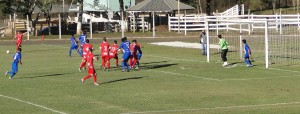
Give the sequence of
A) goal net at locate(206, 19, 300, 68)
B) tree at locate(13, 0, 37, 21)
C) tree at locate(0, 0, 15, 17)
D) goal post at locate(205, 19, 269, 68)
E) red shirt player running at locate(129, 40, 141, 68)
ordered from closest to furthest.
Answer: red shirt player running at locate(129, 40, 141, 68) < goal net at locate(206, 19, 300, 68) < goal post at locate(205, 19, 269, 68) < tree at locate(13, 0, 37, 21) < tree at locate(0, 0, 15, 17)

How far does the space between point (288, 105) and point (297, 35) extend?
25.7 meters

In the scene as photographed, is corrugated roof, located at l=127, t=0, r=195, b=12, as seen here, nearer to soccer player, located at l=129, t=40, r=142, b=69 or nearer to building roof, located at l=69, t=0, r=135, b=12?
building roof, located at l=69, t=0, r=135, b=12

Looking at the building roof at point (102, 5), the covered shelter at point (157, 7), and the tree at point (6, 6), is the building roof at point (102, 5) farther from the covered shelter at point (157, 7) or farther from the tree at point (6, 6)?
the tree at point (6, 6)

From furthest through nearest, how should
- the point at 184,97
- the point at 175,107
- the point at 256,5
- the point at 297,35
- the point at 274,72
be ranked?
1. the point at 256,5
2. the point at 297,35
3. the point at 274,72
4. the point at 184,97
5. the point at 175,107

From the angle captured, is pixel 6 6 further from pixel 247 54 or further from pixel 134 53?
pixel 247 54

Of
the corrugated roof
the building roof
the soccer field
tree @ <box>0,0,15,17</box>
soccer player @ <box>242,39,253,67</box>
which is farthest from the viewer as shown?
the building roof

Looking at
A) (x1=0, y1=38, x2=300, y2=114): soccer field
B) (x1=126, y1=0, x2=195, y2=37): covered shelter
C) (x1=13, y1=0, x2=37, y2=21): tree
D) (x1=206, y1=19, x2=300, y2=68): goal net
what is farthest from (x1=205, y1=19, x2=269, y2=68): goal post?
(x1=13, y1=0, x2=37, y2=21): tree

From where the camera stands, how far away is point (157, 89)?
1029 inches

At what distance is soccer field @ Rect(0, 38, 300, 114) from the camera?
21.1 meters

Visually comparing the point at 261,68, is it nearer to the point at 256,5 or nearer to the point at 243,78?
the point at 243,78

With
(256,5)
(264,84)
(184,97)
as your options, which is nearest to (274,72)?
(264,84)

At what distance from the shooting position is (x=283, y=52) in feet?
141

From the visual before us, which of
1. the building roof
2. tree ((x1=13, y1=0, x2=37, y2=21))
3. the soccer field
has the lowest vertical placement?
the soccer field

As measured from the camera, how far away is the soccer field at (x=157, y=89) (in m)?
21.1
